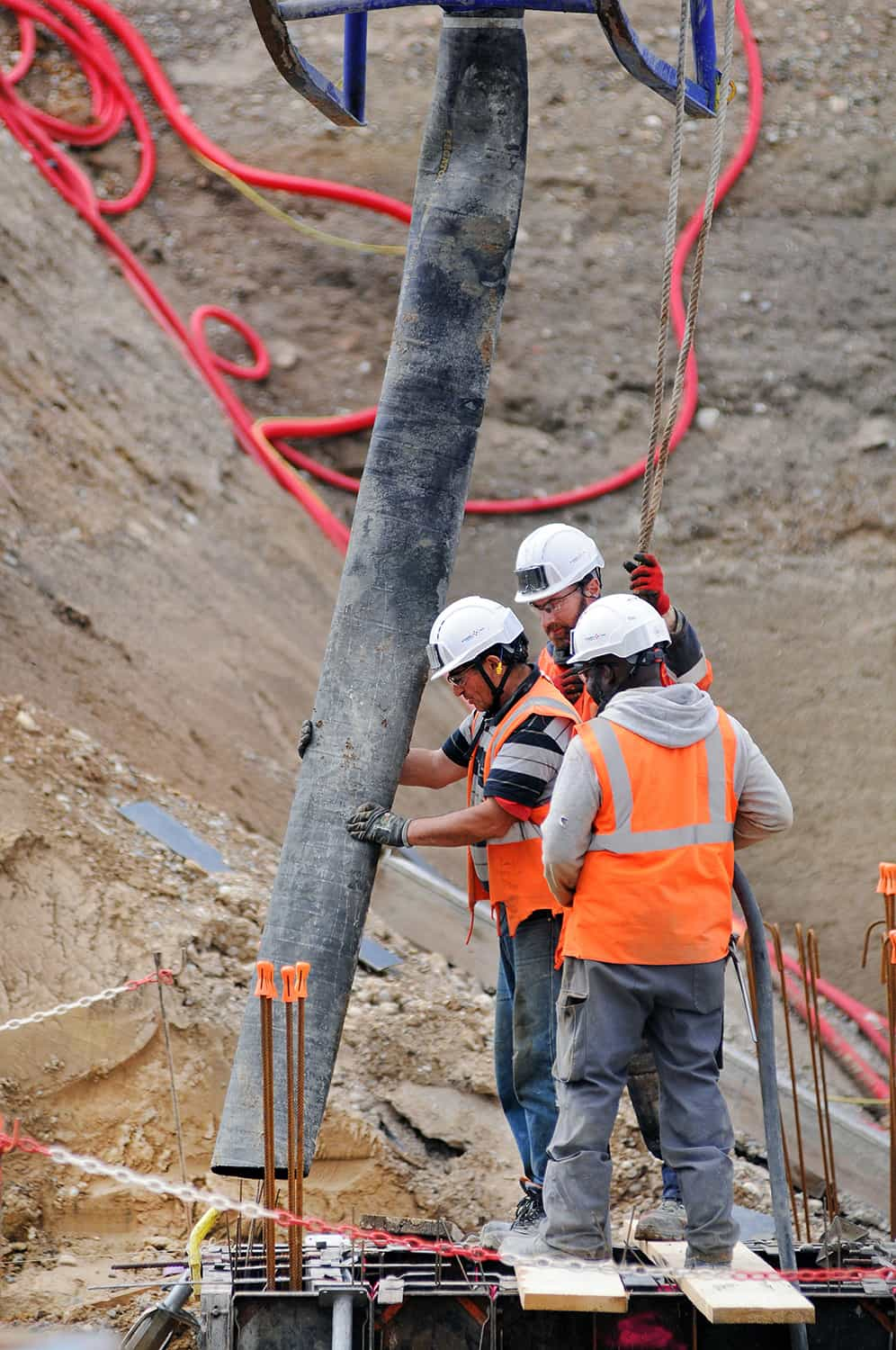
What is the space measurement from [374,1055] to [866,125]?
12751mm

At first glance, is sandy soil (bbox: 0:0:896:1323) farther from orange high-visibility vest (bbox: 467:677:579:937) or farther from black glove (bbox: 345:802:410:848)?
orange high-visibility vest (bbox: 467:677:579:937)

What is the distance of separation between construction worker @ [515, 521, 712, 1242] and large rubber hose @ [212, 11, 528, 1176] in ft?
1.02

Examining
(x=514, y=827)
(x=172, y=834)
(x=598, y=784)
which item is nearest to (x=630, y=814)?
(x=598, y=784)

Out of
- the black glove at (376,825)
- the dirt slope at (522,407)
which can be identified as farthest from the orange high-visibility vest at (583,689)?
the dirt slope at (522,407)

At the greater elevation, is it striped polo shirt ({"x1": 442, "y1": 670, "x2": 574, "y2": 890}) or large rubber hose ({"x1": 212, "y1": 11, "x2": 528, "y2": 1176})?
large rubber hose ({"x1": 212, "y1": 11, "x2": 528, "y2": 1176})

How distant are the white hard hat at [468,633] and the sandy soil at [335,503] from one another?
2.45m

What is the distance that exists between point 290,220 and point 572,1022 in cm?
1138

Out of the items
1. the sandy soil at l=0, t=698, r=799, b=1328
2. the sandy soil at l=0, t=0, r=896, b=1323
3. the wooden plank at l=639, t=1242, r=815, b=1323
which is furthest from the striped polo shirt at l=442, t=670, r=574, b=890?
the sandy soil at l=0, t=0, r=896, b=1323

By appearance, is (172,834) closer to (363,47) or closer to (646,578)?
(646,578)

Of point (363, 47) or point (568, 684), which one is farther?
point (363, 47)

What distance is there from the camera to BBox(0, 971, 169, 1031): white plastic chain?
5.84 m

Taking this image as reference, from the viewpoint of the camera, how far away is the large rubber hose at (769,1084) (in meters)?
4.10

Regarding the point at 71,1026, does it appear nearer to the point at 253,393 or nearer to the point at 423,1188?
the point at 423,1188

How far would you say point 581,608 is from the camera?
5.00 m
